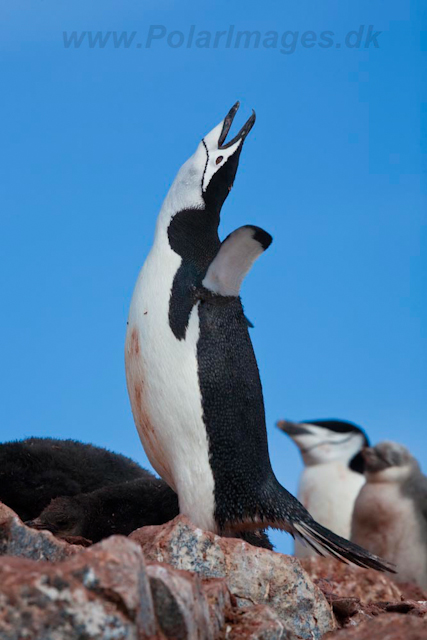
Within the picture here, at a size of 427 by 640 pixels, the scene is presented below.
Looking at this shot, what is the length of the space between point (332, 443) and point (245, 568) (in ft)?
20.8

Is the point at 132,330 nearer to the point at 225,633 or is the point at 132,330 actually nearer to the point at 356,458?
the point at 225,633

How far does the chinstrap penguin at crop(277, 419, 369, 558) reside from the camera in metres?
8.34

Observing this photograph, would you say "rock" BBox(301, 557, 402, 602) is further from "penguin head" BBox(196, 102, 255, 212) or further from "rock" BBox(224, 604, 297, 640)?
"rock" BBox(224, 604, 297, 640)

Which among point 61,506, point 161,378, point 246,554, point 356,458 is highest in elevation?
point 356,458

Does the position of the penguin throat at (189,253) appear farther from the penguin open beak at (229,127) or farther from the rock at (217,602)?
the rock at (217,602)

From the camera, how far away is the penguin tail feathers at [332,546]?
3.46 m

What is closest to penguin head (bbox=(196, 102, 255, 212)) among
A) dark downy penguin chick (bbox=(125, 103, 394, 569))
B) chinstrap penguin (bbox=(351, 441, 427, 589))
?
dark downy penguin chick (bbox=(125, 103, 394, 569))

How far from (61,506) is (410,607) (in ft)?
4.62

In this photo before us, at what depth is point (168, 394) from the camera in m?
3.57

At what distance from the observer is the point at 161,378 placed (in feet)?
11.8

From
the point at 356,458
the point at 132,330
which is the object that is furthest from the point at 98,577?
the point at 356,458

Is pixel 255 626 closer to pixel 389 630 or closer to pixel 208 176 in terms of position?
pixel 389 630

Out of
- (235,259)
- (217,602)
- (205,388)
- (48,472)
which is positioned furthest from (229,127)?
(217,602)

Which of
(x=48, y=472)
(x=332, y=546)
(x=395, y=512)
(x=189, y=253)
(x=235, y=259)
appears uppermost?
(x=189, y=253)
